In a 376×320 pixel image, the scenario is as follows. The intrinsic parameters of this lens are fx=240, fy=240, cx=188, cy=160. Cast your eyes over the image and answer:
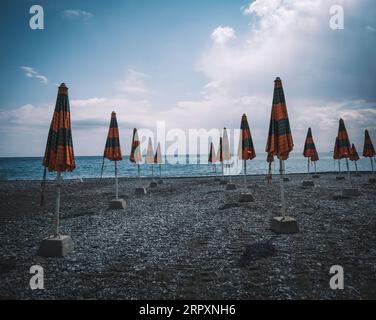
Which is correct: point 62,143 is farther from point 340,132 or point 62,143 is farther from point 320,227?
point 340,132

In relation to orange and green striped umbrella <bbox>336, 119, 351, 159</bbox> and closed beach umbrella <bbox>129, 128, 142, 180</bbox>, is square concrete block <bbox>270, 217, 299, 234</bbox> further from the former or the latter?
closed beach umbrella <bbox>129, 128, 142, 180</bbox>

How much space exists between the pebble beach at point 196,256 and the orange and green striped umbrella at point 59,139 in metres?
2.48

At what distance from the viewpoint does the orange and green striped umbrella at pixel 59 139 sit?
622cm

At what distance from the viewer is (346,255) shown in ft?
20.0

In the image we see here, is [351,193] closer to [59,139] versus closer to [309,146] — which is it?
[309,146]

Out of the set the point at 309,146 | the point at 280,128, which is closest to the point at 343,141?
the point at 309,146

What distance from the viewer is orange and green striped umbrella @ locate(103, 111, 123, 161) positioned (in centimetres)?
1243

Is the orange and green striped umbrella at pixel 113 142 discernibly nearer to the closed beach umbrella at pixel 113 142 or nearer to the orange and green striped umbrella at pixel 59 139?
the closed beach umbrella at pixel 113 142

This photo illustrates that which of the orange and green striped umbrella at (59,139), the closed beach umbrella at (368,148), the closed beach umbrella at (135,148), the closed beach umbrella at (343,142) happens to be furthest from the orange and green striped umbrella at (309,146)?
the orange and green striped umbrella at (59,139)

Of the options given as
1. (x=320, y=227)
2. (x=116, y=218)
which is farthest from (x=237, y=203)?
(x=116, y=218)

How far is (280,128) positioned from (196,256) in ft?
14.9

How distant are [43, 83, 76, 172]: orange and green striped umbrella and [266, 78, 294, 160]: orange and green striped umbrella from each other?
6.08 meters

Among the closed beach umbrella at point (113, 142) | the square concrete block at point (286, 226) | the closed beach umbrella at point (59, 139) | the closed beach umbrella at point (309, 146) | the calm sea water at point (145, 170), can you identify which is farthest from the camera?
the calm sea water at point (145, 170)
